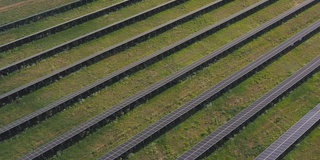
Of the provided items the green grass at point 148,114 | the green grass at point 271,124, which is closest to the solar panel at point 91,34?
the green grass at point 148,114

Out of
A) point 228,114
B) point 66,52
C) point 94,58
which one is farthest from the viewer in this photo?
point 66,52

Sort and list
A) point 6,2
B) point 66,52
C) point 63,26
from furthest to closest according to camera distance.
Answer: point 6,2 → point 63,26 → point 66,52

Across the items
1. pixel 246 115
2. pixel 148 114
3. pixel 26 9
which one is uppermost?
pixel 26 9

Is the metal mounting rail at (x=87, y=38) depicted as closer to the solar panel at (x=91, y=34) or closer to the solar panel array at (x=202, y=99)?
the solar panel at (x=91, y=34)

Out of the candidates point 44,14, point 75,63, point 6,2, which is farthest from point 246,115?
point 6,2

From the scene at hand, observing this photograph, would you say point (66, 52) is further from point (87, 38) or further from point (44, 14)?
point (44, 14)

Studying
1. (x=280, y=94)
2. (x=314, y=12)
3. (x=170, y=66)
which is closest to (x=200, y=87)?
(x=170, y=66)

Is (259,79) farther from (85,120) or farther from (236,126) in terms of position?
(85,120)

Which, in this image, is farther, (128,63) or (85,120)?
(128,63)
